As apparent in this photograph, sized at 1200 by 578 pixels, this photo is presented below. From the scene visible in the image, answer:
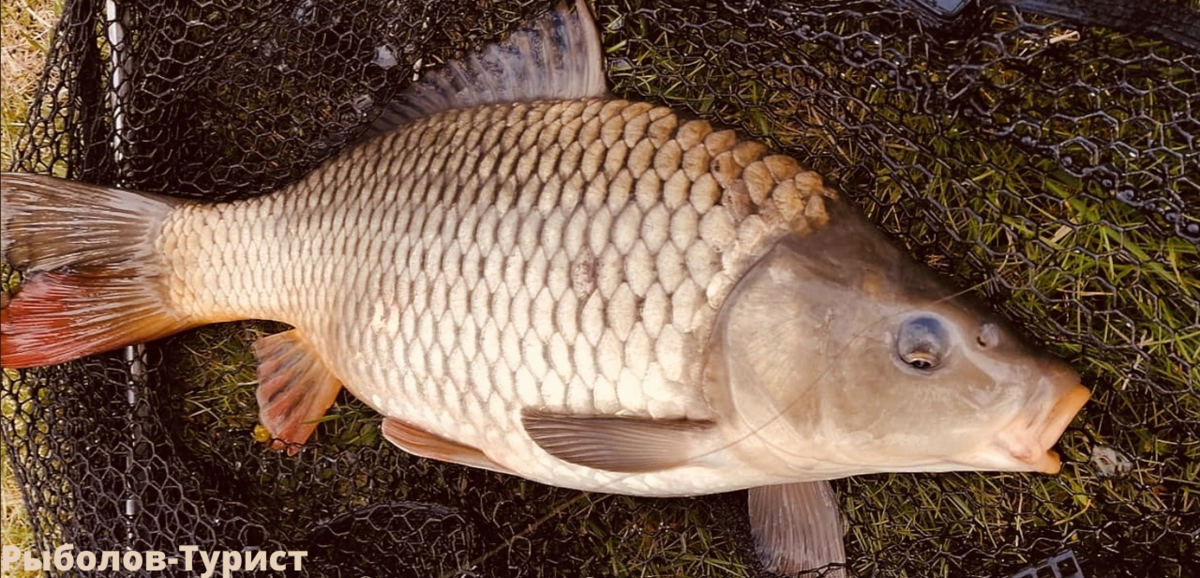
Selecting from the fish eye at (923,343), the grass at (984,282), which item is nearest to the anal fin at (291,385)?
the grass at (984,282)

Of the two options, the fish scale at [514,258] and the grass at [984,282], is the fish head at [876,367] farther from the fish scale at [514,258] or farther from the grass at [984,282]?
the grass at [984,282]

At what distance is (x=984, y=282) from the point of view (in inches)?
49.6

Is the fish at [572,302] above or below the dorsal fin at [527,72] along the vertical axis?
below

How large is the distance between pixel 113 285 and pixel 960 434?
4.61 feet

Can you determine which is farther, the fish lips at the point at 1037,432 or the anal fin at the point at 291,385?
the anal fin at the point at 291,385

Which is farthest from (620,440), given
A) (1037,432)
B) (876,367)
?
A: (1037,432)

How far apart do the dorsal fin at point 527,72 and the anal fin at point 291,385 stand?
0.45 meters

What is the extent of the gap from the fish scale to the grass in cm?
21

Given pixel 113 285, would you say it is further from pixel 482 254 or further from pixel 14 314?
pixel 482 254

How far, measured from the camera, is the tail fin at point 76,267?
5.10 feet

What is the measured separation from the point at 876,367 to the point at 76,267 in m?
1.35

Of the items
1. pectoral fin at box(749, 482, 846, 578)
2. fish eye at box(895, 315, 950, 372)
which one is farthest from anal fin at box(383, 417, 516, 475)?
fish eye at box(895, 315, 950, 372)

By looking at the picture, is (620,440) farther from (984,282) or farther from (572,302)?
(984,282)

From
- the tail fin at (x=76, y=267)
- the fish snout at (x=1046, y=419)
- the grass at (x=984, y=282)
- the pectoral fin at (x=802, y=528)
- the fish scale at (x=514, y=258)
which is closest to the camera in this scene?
the fish snout at (x=1046, y=419)
